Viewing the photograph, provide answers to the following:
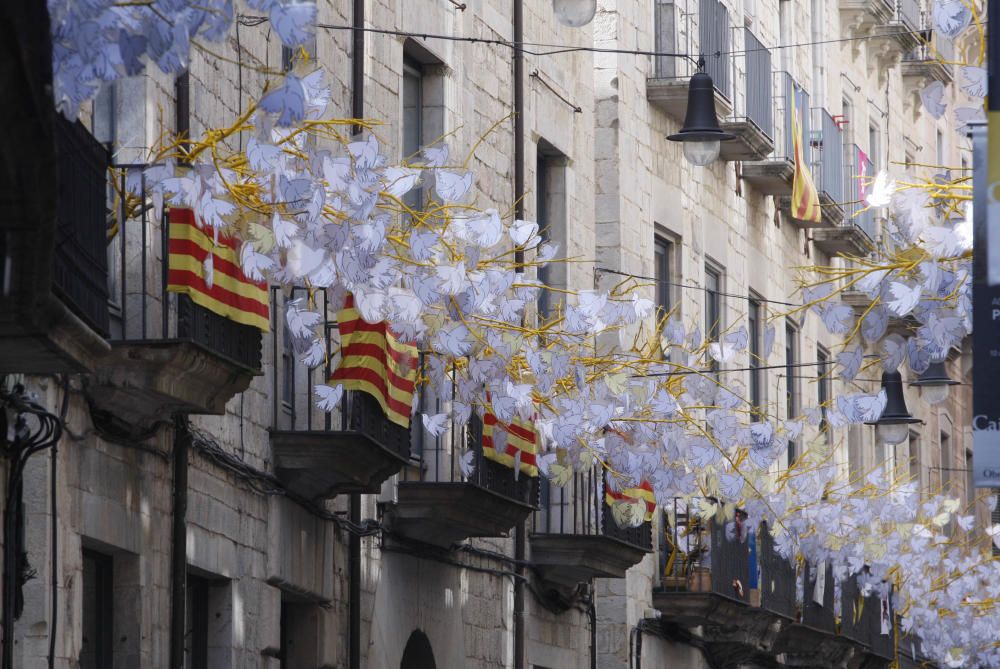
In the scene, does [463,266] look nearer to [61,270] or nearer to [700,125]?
[61,270]

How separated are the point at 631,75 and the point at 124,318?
488 inches

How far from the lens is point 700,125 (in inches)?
766

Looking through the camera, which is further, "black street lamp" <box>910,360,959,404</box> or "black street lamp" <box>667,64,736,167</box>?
"black street lamp" <box>910,360,959,404</box>

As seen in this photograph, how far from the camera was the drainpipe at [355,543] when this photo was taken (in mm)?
17922

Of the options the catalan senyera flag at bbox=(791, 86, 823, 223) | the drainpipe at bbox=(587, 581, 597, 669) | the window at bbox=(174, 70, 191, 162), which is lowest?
the drainpipe at bbox=(587, 581, 597, 669)

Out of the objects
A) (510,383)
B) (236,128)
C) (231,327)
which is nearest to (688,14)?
(510,383)

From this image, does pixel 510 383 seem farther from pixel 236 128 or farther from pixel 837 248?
pixel 837 248

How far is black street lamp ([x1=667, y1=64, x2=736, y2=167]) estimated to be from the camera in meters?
19.4

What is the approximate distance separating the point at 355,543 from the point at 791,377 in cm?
1428

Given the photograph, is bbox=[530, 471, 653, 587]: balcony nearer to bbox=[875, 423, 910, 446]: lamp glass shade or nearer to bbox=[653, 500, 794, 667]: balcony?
bbox=[653, 500, 794, 667]: balcony

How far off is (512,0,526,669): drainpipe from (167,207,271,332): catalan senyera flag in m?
7.95

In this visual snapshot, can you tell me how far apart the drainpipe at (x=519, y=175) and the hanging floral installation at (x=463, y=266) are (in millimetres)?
618

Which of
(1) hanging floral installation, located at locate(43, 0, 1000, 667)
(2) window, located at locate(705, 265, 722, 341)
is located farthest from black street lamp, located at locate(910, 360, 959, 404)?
(1) hanging floral installation, located at locate(43, 0, 1000, 667)

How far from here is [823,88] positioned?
34.1 meters
